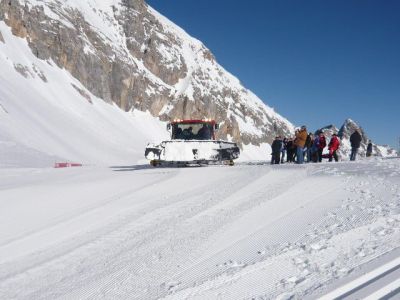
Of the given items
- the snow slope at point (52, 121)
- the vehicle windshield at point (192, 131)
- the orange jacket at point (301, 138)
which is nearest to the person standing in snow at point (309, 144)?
the orange jacket at point (301, 138)

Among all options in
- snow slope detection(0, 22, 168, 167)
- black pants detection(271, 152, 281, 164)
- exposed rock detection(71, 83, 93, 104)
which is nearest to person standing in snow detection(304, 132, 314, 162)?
black pants detection(271, 152, 281, 164)

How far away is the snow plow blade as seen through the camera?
1711 cm

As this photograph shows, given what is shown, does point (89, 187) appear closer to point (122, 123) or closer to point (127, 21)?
point (122, 123)

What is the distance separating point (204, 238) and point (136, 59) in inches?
3559

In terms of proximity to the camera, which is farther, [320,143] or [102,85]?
[102,85]

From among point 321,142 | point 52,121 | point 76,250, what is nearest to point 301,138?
point 321,142

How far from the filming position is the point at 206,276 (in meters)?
5.77

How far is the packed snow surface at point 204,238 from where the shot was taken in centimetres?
543

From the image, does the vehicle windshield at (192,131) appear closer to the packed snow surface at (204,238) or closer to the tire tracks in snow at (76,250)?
the packed snow surface at (204,238)

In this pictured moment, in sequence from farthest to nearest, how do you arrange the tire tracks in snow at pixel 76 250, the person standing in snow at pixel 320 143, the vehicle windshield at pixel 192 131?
the person standing in snow at pixel 320 143 < the vehicle windshield at pixel 192 131 < the tire tracks in snow at pixel 76 250

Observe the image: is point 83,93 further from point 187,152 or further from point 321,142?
point 187,152

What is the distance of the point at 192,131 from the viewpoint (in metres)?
20.6

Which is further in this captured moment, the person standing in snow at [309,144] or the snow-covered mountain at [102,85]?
the snow-covered mountain at [102,85]

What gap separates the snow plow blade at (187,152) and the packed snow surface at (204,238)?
460 centimetres
